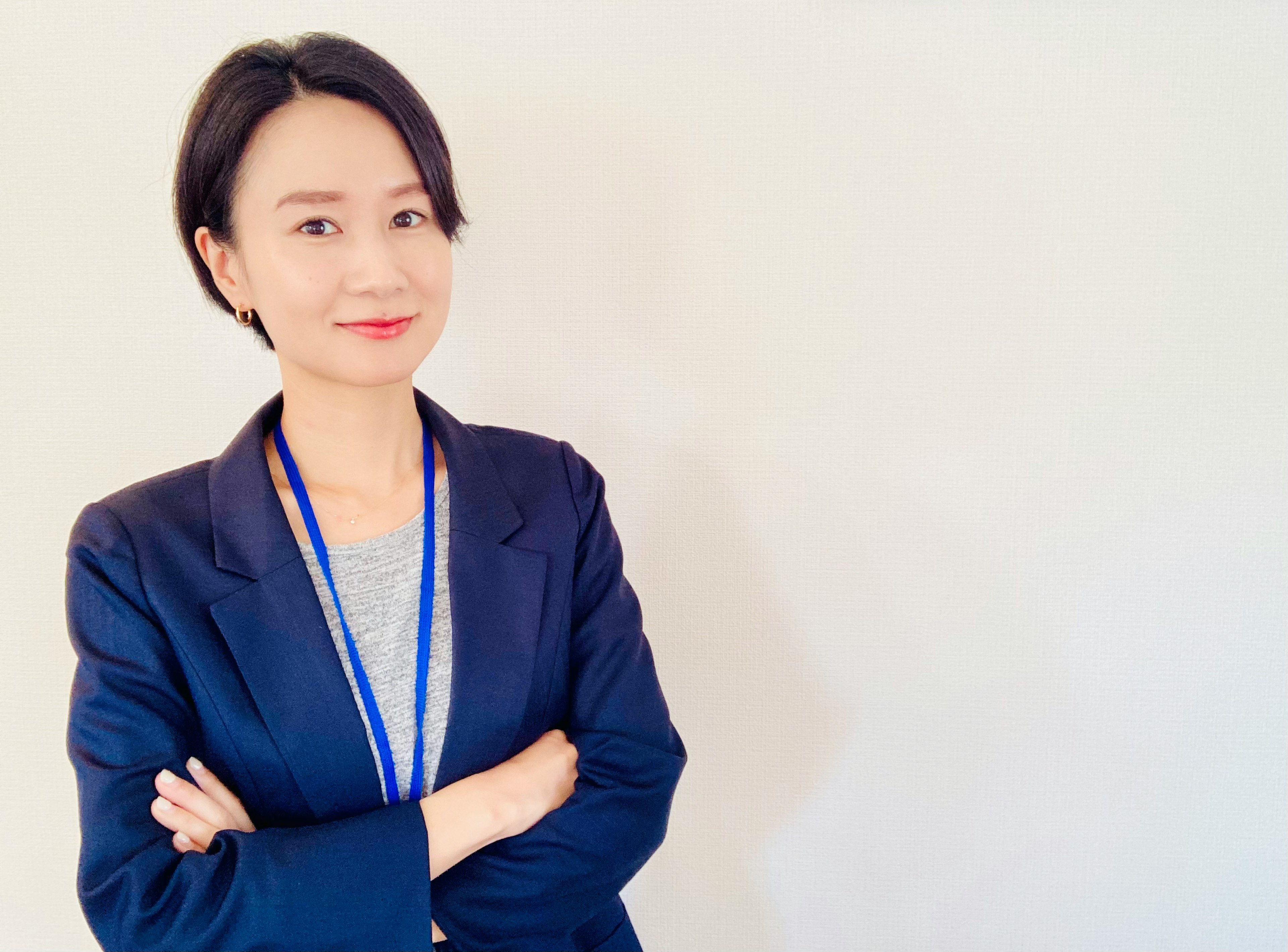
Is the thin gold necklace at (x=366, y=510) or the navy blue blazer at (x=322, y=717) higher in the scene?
the thin gold necklace at (x=366, y=510)

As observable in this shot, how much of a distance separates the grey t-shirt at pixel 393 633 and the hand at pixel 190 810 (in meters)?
0.19

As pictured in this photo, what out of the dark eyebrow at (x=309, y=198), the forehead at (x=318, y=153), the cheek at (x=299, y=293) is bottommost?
the cheek at (x=299, y=293)

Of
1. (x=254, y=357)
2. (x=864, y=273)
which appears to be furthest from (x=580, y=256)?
(x=254, y=357)

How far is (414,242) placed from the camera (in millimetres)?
1318

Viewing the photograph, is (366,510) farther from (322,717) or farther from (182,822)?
(182,822)

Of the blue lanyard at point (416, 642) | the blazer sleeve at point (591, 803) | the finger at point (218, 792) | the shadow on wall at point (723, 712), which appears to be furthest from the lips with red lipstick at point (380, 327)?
the shadow on wall at point (723, 712)

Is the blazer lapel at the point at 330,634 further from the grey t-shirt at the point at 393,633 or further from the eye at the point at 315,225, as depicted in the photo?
the eye at the point at 315,225

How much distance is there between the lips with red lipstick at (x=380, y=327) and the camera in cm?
129

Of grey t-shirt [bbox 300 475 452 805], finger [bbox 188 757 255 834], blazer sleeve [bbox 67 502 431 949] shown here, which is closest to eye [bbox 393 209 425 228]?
grey t-shirt [bbox 300 475 452 805]

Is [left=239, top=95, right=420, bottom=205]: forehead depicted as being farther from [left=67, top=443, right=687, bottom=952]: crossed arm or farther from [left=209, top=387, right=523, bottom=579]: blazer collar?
[left=67, top=443, right=687, bottom=952]: crossed arm

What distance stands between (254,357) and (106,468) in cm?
34

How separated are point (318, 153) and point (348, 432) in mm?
355

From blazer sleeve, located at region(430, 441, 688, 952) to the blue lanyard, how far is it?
14 centimetres

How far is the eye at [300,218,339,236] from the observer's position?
127cm
